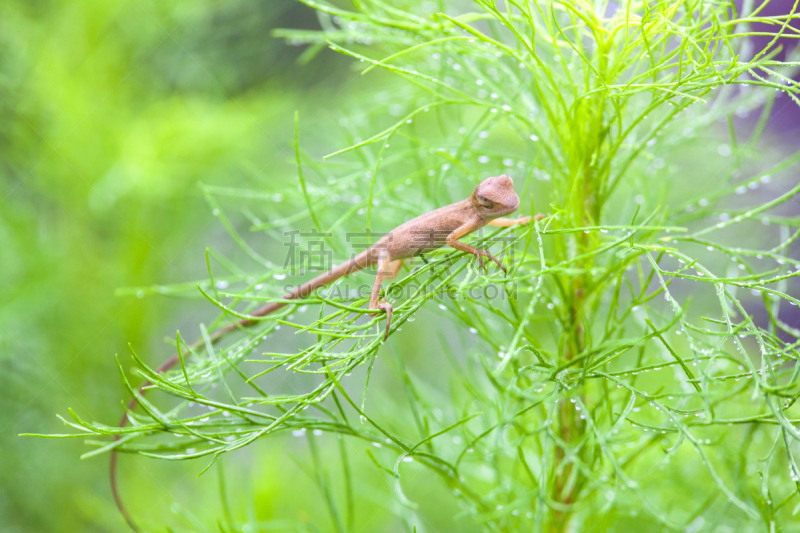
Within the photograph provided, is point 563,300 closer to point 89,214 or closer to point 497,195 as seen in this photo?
point 497,195

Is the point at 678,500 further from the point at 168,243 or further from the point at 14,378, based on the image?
the point at 14,378

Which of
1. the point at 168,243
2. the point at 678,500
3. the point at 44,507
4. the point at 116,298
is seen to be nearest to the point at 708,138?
the point at 678,500

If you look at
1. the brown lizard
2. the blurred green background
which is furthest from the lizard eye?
the blurred green background

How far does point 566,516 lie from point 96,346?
1292 millimetres

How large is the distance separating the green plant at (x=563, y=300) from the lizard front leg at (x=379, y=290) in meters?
0.02

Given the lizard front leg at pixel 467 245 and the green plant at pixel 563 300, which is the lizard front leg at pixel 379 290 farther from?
the lizard front leg at pixel 467 245

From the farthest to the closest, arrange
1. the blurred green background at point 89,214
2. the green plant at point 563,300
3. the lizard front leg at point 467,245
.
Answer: the blurred green background at point 89,214, the lizard front leg at point 467,245, the green plant at point 563,300

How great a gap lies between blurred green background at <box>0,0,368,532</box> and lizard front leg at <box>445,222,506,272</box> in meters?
0.76

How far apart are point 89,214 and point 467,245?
Result: 1186 mm

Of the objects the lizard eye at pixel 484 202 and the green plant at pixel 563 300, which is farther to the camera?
the lizard eye at pixel 484 202

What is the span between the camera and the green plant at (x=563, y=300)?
A: 2.31ft

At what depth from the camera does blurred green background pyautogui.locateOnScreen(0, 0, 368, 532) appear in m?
1.51

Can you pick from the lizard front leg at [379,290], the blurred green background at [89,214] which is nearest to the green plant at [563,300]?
the lizard front leg at [379,290]

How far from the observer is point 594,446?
0.85 metres
